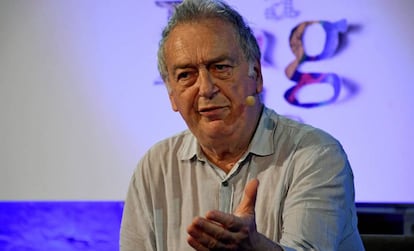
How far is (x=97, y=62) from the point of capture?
2.67m

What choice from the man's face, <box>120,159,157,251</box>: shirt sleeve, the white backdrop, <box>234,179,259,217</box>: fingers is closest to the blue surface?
the white backdrop

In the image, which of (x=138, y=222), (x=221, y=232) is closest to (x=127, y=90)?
(x=138, y=222)

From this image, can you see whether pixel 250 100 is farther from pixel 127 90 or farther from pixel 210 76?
pixel 127 90

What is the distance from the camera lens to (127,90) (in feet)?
8.62

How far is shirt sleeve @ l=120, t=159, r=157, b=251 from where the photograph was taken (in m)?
1.65

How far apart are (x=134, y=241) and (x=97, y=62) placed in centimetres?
116

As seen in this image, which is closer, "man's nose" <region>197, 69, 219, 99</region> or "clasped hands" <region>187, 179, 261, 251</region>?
"clasped hands" <region>187, 179, 261, 251</region>

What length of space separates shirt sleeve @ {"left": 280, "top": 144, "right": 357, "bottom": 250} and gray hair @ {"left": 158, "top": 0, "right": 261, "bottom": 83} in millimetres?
257

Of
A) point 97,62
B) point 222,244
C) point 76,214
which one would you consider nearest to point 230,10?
point 222,244

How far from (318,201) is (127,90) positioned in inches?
52.1

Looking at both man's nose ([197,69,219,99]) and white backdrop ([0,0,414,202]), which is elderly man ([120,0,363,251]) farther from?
white backdrop ([0,0,414,202])

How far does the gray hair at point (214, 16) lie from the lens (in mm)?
1538

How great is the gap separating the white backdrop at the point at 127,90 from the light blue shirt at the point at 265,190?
87 centimetres

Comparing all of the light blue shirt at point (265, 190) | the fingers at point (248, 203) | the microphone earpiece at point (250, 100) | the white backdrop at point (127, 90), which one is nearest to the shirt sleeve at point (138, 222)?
the light blue shirt at point (265, 190)
